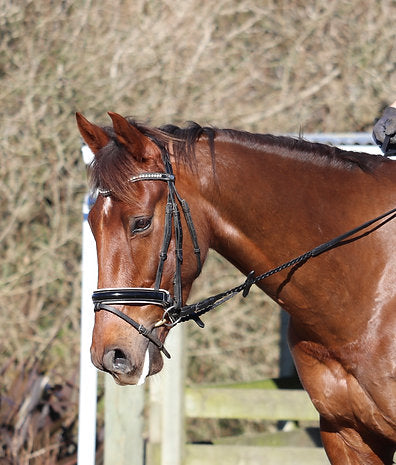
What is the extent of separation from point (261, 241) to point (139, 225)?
0.53 m

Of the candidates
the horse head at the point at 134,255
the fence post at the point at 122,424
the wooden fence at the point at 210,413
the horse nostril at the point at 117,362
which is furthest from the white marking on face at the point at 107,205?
the fence post at the point at 122,424

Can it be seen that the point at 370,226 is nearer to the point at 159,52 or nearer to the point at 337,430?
the point at 337,430

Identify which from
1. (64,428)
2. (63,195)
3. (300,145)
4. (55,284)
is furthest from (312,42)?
(300,145)

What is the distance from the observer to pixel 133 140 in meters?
3.11

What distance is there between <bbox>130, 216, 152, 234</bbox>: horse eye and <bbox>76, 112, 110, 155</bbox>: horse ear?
40 centimetres

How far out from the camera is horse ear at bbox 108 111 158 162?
10.0ft

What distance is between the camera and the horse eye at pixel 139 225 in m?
3.06

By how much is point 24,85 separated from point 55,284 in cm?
223

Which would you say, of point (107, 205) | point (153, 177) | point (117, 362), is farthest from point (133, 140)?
point (117, 362)

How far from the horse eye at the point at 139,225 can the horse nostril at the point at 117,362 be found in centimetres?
47

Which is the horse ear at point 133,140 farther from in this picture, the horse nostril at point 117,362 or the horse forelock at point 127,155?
the horse nostril at point 117,362

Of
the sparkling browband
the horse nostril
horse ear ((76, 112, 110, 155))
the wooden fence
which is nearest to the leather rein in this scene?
the sparkling browband

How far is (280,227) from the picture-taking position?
322 centimetres

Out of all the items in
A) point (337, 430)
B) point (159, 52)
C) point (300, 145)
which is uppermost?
point (159, 52)
